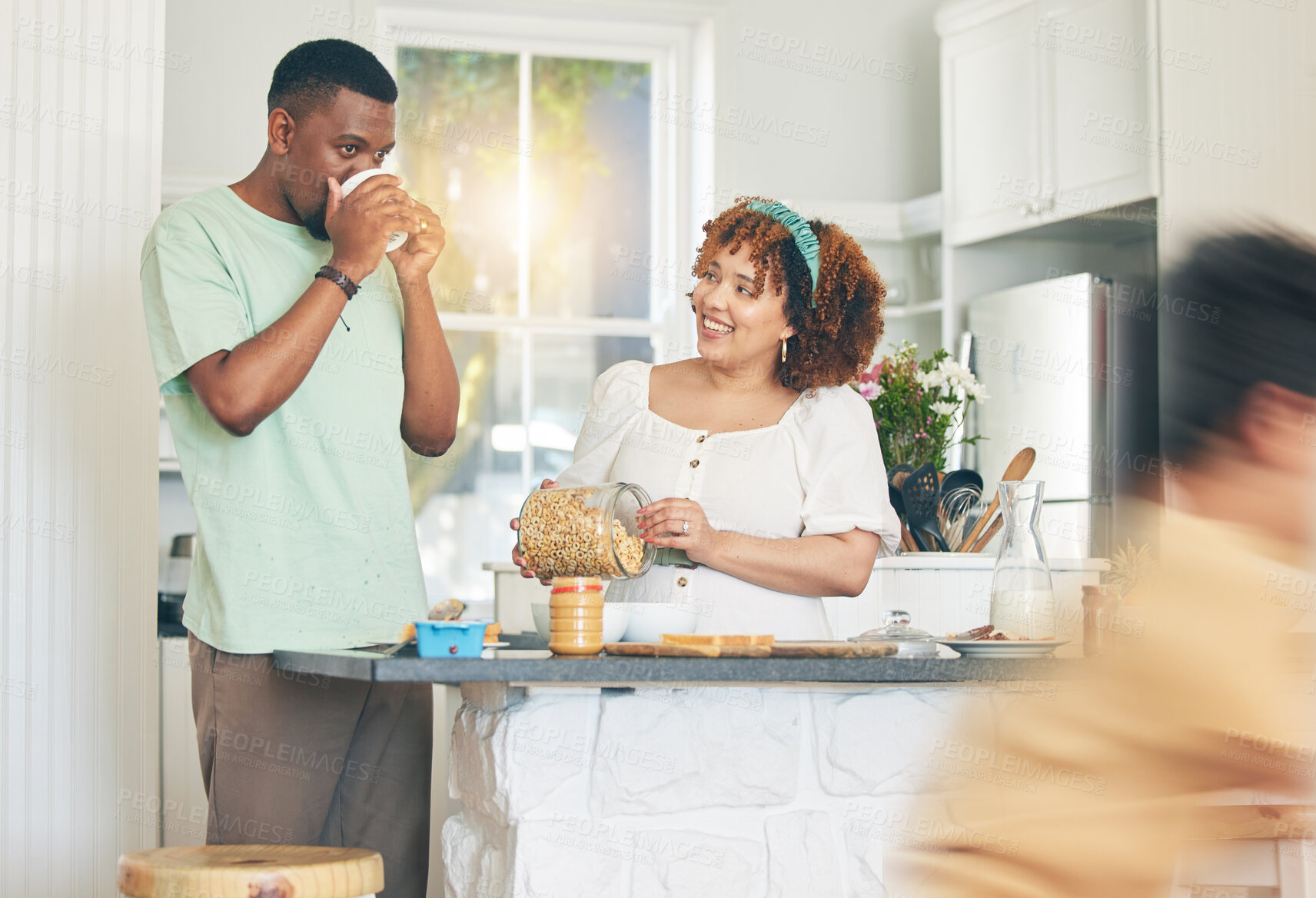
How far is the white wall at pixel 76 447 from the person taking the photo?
6.70ft

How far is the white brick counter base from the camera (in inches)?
53.1

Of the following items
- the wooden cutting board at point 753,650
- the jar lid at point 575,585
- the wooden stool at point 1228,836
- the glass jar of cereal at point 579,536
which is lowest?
the wooden stool at point 1228,836

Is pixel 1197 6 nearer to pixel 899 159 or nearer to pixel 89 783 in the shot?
pixel 899 159

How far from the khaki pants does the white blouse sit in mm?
406

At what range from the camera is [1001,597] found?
1534mm

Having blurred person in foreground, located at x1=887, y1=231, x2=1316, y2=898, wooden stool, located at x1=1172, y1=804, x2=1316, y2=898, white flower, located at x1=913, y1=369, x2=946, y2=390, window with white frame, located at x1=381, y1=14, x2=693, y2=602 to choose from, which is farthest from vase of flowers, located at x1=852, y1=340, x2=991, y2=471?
blurred person in foreground, located at x1=887, y1=231, x2=1316, y2=898

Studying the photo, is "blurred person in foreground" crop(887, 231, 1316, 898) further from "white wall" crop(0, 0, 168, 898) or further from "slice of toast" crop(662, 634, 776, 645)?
"white wall" crop(0, 0, 168, 898)

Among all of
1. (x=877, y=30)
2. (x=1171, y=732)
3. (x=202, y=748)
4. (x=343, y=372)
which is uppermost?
(x=877, y=30)

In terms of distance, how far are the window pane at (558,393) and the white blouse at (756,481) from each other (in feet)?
7.40

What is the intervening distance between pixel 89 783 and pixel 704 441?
115 cm

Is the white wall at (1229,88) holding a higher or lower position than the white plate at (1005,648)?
higher

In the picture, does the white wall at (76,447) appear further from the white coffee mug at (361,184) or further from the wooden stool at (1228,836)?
the wooden stool at (1228,836)

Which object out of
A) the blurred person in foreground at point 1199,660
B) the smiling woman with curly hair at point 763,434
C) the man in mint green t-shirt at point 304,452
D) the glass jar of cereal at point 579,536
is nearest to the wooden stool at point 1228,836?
the blurred person in foreground at point 1199,660

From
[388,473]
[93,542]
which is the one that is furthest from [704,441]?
[93,542]
